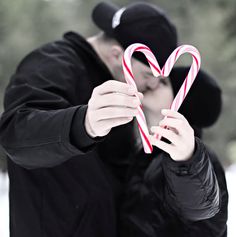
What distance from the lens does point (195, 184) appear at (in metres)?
0.72

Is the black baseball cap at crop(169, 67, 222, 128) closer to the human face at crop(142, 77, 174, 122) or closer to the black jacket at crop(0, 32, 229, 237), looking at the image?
the human face at crop(142, 77, 174, 122)

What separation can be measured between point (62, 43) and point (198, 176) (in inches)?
18.5

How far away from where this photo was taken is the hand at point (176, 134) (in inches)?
26.4

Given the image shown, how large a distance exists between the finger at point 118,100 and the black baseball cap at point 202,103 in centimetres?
48

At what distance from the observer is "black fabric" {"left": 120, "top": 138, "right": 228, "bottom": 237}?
0.72 m

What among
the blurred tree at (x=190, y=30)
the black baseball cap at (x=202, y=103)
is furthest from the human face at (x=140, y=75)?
the blurred tree at (x=190, y=30)

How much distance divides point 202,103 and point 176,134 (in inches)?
17.6

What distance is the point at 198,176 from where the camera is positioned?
0.71m

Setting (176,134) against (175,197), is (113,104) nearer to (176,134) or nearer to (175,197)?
(176,134)

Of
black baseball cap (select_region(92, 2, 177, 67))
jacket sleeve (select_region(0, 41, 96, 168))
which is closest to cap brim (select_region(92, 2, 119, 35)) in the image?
black baseball cap (select_region(92, 2, 177, 67))

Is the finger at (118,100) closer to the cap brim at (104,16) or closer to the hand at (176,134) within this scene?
the hand at (176,134)

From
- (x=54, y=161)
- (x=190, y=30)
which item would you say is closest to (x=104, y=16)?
(x=54, y=161)

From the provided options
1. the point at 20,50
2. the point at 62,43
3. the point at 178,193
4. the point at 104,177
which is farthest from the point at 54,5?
the point at 178,193

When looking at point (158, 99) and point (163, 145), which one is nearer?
point (163, 145)
